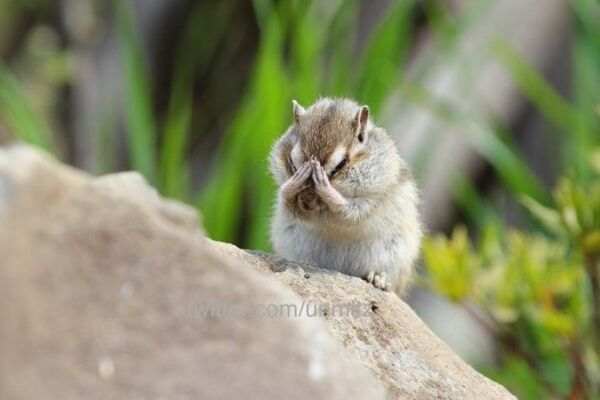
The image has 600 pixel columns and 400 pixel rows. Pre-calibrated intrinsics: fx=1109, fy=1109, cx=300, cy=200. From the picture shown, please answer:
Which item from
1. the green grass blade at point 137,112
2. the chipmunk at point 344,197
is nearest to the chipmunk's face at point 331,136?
the chipmunk at point 344,197

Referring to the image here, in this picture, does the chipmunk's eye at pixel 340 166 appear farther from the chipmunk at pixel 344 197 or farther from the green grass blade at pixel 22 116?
the green grass blade at pixel 22 116

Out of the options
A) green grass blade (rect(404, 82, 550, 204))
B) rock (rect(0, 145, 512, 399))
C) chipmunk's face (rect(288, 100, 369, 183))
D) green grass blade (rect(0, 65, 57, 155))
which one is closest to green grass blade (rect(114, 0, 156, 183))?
green grass blade (rect(0, 65, 57, 155))

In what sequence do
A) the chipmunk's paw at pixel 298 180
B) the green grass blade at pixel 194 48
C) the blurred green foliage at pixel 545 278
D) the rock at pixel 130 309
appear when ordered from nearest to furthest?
the rock at pixel 130 309 < the chipmunk's paw at pixel 298 180 < the blurred green foliage at pixel 545 278 < the green grass blade at pixel 194 48

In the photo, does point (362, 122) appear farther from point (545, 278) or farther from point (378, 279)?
Answer: point (545, 278)

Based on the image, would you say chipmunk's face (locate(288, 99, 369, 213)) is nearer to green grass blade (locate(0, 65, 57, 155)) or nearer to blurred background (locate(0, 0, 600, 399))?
blurred background (locate(0, 0, 600, 399))

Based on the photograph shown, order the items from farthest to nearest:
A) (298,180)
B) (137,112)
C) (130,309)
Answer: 1. (137,112)
2. (298,180)
3. (130,309)

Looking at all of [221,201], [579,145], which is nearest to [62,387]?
[221,201]

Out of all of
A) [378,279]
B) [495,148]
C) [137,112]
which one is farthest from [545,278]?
[137,112]
